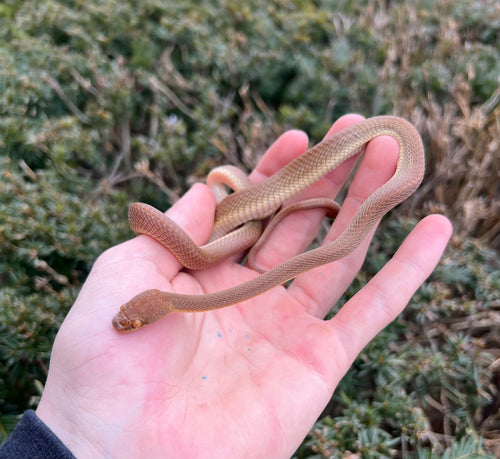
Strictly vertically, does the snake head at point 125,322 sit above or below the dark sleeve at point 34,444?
above

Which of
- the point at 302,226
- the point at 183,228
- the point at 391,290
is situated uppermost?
the point at 183,228

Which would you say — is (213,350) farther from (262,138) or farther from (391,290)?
(262,138)

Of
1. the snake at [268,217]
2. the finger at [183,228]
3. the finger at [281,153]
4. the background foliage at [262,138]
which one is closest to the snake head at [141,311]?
the snake at [268,217]

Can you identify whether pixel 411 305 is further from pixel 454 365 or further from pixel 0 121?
pixel 0 121

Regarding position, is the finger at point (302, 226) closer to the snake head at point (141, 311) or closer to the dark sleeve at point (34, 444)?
the snake head at point (141, 311)

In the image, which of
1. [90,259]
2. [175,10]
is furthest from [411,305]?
[175,10]

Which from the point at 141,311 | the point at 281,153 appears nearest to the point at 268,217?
the point at 281,153

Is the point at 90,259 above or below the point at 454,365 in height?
above
